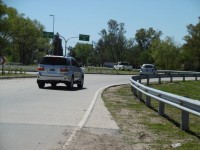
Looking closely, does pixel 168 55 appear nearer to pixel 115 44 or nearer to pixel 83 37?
pixel 83 37

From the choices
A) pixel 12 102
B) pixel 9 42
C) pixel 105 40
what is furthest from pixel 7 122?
pixel 105 40

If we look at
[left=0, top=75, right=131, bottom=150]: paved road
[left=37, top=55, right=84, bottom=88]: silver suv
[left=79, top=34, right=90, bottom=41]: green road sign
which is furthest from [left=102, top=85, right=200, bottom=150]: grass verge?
[left=79, top=34, right=90, bottom=41]: green road sign

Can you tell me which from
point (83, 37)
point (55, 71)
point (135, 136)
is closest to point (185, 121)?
point (135, 136)

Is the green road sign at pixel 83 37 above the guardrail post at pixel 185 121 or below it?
above

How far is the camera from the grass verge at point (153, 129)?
948 centimetres

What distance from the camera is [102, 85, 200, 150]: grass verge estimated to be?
948 cm

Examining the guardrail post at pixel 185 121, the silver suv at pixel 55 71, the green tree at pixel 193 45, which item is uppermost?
the green tree at pixel 193 45

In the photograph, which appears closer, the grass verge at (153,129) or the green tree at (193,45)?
the grass verge at (153,129)

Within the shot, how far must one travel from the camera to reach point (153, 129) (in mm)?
11305

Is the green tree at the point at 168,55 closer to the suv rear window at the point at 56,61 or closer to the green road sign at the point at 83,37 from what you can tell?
the green road sign at the point at 83,37

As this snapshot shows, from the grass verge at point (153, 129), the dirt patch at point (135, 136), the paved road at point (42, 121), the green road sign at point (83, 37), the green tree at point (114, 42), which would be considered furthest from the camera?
the green tree at point (114, 42)

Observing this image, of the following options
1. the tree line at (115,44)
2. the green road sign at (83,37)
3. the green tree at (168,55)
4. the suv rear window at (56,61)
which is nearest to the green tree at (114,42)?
the tree line at (115,44)

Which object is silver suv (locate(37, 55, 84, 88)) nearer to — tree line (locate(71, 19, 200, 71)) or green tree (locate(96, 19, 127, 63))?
tree line (locate(71, 19, 200, 71))

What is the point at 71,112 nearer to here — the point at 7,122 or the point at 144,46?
the point at 7,122
